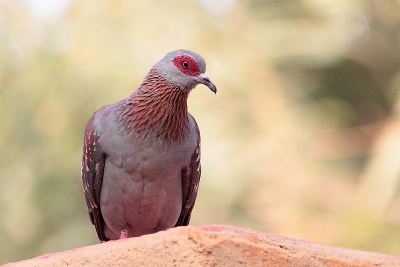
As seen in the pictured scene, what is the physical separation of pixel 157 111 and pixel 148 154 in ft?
1.23

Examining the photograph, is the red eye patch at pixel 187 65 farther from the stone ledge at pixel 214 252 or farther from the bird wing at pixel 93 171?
the stone ledge at pixel 214 252

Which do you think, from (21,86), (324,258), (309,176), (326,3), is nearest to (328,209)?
(309,176)

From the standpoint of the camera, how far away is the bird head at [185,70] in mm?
5051

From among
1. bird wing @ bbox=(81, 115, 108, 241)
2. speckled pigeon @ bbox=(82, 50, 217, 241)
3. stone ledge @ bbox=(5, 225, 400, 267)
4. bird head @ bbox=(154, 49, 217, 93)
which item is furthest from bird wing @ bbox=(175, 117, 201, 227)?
stone ledge @ bbox=(5, 225, 400, 267)

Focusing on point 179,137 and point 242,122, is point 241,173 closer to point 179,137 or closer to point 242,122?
point 242,122

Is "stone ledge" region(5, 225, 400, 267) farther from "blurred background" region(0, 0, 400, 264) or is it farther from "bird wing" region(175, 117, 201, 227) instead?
"blurred background" region(0, 0, 400, 264)

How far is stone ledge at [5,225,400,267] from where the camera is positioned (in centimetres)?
272

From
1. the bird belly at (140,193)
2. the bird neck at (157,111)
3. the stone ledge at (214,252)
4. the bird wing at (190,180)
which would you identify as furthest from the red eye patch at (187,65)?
the stone ledge at (214,252)

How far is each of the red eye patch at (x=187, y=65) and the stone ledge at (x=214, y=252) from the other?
84.6 inches

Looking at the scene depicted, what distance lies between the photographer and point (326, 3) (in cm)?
1117

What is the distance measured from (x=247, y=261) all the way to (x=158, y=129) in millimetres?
2276

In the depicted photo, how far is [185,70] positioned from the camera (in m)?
5.09

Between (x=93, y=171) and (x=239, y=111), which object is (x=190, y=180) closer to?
(x=93, y=171)

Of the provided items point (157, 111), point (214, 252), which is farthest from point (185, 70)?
point (214, 252)
